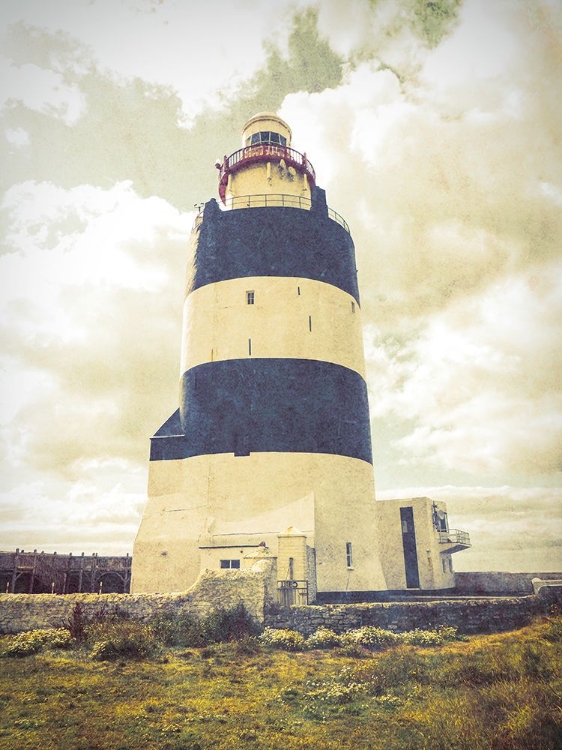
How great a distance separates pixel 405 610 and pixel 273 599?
397 centimetres

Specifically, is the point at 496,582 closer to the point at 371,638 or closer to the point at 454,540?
the point at 454,540

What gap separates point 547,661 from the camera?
33.9 feet

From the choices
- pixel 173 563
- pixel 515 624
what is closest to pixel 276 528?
pixel 173 563

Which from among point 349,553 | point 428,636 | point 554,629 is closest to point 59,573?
point 349,553

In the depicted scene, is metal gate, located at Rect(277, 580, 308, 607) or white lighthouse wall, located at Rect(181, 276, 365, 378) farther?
white lighthouse wall, located at Rect(181, 276, 365, 378)

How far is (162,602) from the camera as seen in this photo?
15.3 m

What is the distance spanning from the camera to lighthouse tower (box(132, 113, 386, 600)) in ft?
64.9

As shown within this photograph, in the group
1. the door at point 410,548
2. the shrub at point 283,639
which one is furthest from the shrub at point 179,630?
the door at point 410,548

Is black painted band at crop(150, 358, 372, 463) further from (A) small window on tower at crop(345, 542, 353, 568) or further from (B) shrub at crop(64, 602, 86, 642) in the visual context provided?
(B) shrub at crop(64, 602, 86, 642)

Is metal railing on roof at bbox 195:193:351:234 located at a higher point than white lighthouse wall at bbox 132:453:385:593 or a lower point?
higher

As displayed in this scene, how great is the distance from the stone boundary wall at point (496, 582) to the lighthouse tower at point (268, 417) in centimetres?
1149

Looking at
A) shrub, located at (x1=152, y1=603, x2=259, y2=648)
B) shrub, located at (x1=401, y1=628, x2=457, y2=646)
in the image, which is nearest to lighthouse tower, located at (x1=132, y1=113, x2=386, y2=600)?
shrub, located at (x1=152, y1=603, x2=259, y2=648)

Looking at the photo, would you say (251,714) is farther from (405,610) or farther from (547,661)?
(405,610)

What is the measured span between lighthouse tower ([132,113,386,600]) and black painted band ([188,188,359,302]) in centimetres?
6
